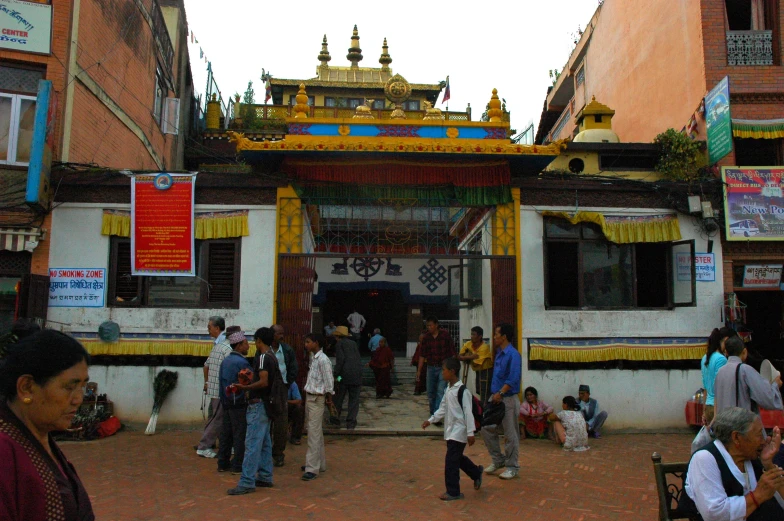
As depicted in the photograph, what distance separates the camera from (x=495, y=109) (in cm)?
1121

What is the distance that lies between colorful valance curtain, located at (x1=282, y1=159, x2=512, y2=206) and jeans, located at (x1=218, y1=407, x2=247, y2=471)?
4470 mm

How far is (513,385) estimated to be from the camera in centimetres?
775

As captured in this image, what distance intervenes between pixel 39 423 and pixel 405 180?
867cm

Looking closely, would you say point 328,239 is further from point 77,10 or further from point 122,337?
point 77,10

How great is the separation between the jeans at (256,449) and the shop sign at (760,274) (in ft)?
29.5

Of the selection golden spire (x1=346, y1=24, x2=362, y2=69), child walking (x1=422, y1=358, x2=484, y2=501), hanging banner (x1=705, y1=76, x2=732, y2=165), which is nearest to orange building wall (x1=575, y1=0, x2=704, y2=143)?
hanging banner (x1=705, y1=76, x2=732, y2=165)

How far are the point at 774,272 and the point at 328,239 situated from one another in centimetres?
796

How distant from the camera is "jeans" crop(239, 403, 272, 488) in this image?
674cm

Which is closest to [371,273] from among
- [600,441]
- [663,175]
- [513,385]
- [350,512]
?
[663,175]

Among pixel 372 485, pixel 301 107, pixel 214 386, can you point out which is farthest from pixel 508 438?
pixel 301 107

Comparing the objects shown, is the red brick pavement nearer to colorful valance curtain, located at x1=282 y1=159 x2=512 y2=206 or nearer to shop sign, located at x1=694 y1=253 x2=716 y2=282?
shop sign, located at x1=694 y1=253 x2=716 y2=282

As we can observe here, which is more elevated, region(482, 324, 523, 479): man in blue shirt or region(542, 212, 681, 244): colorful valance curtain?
region(542, 212, 681, 244): colorful valance curtain

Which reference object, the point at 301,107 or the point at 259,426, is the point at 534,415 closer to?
the point at 259,426

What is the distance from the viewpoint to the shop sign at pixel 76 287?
33.9 feet
